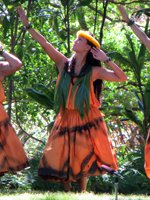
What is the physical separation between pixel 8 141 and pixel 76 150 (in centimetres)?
62

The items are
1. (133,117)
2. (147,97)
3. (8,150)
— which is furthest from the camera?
(133,117)

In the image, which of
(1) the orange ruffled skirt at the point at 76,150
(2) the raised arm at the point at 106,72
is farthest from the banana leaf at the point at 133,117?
(2) the raised arm at the point at 106,72

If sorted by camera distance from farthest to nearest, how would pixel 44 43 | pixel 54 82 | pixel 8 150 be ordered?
pixel 54 82 → pixel 44 43 → pixel 8 150

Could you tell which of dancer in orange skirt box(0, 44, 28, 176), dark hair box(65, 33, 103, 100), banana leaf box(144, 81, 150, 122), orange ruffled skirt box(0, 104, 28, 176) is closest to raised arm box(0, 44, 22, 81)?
dancer in orange skirt box(0, 44, 28, 176)

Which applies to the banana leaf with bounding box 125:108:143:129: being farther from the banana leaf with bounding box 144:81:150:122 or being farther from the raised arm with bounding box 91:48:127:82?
the raised arm with bounding box 91:48:127:82

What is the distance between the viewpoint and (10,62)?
6.53 m

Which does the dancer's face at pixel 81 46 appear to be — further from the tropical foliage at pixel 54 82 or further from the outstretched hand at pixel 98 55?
the tropical foliage at pixel 54 82

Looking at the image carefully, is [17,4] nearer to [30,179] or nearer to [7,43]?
[7,43]

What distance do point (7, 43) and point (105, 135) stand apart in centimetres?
249

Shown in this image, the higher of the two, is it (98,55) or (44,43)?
(44,43)

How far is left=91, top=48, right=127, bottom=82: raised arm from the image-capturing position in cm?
657

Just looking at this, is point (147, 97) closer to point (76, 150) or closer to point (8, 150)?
point (76, 150)

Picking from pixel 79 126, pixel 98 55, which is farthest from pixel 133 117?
pixel 98 55

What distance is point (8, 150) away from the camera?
21.8ft
